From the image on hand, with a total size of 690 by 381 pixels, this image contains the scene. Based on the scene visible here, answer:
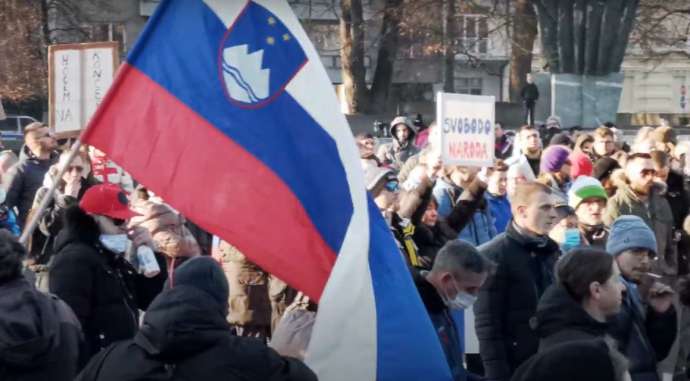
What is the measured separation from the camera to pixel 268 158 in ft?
16.2

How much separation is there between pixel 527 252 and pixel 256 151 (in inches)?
82.8

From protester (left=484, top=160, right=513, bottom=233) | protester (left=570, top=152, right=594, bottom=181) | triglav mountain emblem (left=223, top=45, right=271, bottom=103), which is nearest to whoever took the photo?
triglav mountain emblem (left=223, top=45, right=271, bottom=103)

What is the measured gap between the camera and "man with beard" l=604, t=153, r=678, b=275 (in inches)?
386

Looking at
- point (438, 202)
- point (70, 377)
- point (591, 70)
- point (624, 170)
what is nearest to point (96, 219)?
point (70, 377)

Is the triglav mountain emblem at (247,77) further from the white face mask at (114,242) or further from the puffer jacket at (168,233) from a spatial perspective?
the puffer jacket at (168,233)

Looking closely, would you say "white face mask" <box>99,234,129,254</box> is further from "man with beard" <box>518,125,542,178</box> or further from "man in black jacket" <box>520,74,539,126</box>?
"man in black jacket" <box>520,74,539,126</box>

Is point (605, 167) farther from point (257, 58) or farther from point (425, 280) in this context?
point (257, 58)

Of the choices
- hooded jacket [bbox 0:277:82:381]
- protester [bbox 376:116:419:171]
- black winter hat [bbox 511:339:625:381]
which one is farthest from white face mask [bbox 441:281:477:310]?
protester [bbox 376:116:419:171]

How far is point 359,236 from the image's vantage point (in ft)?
16.0

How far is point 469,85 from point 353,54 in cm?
2253

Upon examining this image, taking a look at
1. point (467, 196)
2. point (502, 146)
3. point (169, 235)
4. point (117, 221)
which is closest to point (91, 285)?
point (117, 221)

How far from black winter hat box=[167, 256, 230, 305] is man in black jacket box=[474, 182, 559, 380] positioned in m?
2.47

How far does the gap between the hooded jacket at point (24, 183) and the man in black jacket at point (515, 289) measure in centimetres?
551

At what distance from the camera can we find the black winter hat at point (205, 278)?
13.6 ft
